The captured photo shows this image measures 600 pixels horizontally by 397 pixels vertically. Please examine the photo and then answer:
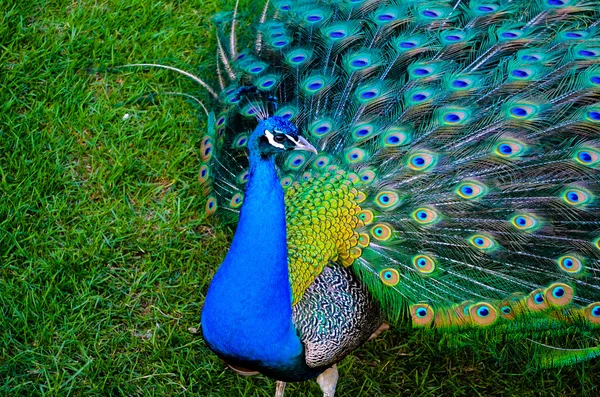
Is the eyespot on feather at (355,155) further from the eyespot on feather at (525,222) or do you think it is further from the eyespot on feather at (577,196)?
the eyespot on feather at (577,196)

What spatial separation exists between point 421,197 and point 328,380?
2.22ft

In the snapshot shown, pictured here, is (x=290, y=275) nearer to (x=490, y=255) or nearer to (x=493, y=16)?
(x=490, y=255)

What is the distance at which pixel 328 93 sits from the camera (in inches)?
96.2

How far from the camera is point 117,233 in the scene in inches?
114

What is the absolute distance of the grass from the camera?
2.58 meters

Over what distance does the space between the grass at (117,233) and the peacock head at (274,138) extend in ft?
2.68

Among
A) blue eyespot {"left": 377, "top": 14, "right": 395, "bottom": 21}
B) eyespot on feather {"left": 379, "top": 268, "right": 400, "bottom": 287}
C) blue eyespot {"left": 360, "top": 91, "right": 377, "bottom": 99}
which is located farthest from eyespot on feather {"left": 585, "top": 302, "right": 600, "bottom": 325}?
blue eyespot {"left": 377, "top": 14, "right": 395, "bottom": 21}

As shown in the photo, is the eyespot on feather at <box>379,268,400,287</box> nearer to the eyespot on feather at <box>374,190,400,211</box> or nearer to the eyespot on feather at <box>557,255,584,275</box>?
the eyespot on feather at <box>374,190,400,211</box>

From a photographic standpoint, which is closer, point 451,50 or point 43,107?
point 451,50

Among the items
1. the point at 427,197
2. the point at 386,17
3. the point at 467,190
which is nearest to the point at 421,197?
the point at 427,197

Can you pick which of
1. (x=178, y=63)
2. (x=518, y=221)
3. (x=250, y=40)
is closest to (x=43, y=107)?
(x=178, y=63)

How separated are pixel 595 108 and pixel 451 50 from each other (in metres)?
0.49

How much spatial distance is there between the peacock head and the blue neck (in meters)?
0.02

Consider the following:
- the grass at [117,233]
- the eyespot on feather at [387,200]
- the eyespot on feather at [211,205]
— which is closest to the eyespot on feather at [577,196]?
the eyespot on feather at [387,200]
